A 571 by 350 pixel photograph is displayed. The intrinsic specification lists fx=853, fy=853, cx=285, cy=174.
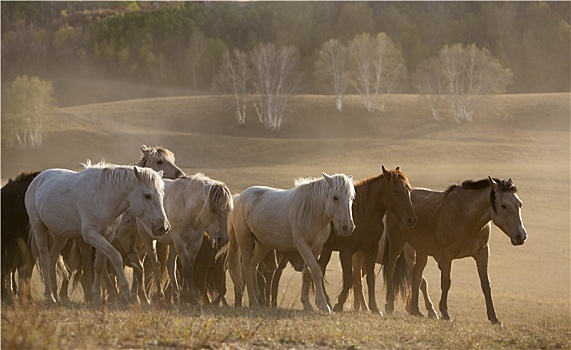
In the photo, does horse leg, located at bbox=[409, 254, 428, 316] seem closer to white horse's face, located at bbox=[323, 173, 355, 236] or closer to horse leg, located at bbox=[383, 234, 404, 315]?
horse leg, located at bbox=[383, 234, 404, 315]

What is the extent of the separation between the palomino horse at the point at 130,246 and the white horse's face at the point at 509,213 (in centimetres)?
557

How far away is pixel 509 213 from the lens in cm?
1296

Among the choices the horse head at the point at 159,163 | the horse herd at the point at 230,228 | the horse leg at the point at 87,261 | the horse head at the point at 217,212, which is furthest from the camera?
the horse head at the point at 159,163

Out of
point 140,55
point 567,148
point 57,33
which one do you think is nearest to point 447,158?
point 567,148

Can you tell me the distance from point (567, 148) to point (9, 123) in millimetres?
38187

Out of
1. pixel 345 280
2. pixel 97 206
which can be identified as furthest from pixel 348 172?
pixel 97 206

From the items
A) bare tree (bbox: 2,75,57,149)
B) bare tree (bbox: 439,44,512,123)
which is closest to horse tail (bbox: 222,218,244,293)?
bare tree (bbox: 2,75,57,149)

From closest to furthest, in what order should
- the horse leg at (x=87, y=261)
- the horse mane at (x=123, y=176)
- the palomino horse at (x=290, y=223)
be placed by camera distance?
the horse mane at (x=123, y=176), the palomino horse at (x=290, y=223), the horse leg at (x=87, y=261)

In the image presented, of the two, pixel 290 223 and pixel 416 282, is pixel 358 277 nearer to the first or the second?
pixel 416 282

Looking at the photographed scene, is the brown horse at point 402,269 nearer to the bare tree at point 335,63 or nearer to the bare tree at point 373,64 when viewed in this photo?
the bare tree at point 373,64

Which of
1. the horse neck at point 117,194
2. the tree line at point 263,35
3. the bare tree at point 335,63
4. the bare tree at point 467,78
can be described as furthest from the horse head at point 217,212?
the tree line at point 263,35

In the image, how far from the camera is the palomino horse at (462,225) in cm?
1305

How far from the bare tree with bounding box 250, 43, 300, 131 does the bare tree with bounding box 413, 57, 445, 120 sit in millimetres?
11852

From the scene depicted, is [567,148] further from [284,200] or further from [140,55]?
[140,55]
